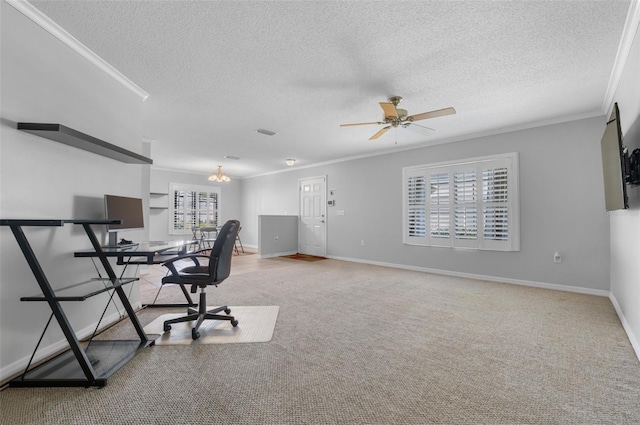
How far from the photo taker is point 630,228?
254 centimetres

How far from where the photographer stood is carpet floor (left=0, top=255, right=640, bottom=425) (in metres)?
1.56

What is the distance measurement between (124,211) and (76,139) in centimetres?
81

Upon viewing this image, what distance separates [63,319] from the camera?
1.79m

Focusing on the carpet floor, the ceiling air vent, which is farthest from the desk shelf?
the ceiling air vent

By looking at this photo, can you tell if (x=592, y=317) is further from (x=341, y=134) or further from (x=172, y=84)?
(x=172, y=84)

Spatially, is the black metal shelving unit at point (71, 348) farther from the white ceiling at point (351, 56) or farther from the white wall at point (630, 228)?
the white wall at point (630, 228)

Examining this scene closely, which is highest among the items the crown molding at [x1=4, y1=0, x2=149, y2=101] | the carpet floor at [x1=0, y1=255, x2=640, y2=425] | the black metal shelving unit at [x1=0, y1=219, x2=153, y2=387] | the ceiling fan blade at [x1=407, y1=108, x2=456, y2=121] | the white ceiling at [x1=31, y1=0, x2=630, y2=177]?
the white ceiling at [x1=31, y1=0, x2=630, y2=177]

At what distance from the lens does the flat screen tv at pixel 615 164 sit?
81.7 inches

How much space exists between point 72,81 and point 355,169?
17.1 ft

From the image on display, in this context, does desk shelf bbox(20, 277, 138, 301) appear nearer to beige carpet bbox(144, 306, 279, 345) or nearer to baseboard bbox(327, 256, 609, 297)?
beige carpet bbox(144, 306, 279, 345)

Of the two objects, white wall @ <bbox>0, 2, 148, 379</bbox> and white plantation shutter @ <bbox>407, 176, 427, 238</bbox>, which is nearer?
white wall @ <bbox>0, 2, 148, 379</bbox>

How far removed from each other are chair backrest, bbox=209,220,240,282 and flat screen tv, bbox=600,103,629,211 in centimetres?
305

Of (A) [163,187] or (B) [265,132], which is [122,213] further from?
(A) [163,187]

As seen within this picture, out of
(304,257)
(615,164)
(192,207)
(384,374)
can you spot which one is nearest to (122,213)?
(384,374)
